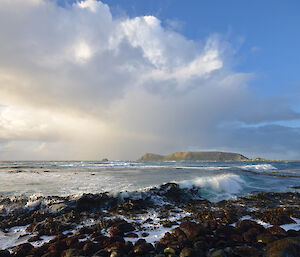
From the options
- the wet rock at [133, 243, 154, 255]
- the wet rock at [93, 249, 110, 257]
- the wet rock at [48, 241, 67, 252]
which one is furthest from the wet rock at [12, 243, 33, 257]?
the wet rock at [133, 243, 154, 255]

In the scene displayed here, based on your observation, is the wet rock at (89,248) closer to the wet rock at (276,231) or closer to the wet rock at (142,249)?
the wet rock at (142,249)

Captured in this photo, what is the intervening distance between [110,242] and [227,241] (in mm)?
3374

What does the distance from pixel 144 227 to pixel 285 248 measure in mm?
4395

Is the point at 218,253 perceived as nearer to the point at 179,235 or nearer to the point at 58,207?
the point at 179,235

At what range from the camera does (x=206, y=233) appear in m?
5.82

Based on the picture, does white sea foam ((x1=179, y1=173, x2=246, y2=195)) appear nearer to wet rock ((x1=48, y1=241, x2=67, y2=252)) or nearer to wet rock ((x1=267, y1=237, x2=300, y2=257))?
wet rock ((x1=267, y1=237, x2=300, y2=257))

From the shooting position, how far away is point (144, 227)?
7.03 m

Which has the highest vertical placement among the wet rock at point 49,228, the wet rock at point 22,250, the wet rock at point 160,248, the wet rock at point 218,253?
the wet rock at point 218,253

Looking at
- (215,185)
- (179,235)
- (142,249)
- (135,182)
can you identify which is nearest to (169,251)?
(142,249)

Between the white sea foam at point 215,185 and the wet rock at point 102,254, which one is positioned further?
the white sea foam at point 215,185

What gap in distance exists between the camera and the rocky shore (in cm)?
476

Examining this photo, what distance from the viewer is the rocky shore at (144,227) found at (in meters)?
4.76

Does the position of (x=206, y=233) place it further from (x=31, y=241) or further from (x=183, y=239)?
(x=31, y=241)

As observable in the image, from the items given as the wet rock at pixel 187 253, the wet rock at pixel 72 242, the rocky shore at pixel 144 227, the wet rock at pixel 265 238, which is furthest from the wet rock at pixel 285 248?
the wet rock at pixel 72 242
